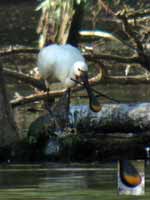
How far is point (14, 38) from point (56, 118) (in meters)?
17.5

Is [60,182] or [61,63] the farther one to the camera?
[61,63]

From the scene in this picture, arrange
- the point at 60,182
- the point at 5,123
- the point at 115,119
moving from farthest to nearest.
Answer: the point at 5,123, the point at 115,119, the point at 60,182

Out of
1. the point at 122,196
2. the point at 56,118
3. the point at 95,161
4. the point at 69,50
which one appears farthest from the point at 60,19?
the point at 122,196

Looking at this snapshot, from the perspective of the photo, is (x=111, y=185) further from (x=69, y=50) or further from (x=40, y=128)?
(x=69, y=50)

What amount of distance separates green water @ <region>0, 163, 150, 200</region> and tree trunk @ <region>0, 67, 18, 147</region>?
81cm

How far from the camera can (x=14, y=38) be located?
30562 mm

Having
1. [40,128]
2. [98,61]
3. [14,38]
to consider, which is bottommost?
[40,128]

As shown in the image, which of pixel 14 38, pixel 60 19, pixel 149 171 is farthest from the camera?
pixel 14 38

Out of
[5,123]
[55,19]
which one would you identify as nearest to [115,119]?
[5,123]

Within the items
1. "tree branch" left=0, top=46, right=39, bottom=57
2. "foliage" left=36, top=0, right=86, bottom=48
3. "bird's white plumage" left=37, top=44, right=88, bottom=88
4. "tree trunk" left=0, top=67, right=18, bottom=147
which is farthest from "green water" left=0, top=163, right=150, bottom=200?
"tree branch" left=0, top=46, right=39, bottom=57

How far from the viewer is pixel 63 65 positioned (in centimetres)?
1623

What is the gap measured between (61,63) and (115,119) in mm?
3594

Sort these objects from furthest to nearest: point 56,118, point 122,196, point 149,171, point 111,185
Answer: point 56,118 → point 149,171 → point 111,185 → point 122,196

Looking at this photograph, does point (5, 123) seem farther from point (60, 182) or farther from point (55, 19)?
point (60, 182)
